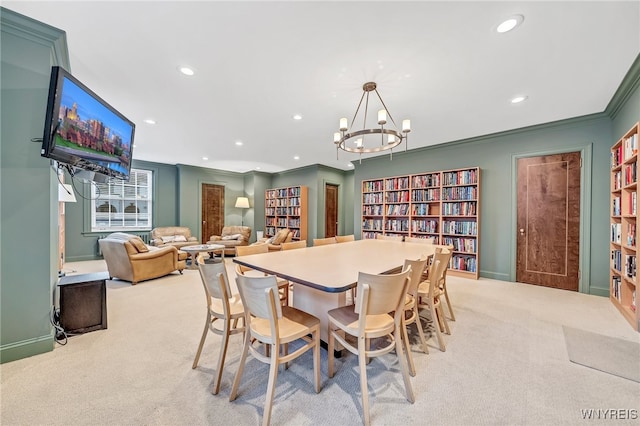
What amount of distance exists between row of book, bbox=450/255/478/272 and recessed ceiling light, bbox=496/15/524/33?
3.76 metres

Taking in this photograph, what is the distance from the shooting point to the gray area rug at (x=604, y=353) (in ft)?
6.35

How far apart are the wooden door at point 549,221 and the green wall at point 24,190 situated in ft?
20.1

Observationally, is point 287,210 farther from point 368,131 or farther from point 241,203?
point 368,131

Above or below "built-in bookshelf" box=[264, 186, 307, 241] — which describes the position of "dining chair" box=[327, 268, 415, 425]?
below

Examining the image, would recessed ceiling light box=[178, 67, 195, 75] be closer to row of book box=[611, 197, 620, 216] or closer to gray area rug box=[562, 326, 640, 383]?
gray area rug box=[562, 326, 640, 383]

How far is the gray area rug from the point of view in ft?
6.35

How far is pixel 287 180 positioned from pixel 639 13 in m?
7.37

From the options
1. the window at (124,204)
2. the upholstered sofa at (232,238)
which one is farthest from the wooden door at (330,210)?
the window at (124,204)

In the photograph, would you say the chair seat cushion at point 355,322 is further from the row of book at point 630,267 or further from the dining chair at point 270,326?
the row of book at point 630,267

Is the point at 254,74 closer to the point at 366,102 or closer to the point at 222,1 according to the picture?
the point at 222,1

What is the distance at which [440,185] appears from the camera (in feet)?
16.4

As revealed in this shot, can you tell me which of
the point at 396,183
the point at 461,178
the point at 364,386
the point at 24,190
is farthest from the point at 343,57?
the point at 396,183

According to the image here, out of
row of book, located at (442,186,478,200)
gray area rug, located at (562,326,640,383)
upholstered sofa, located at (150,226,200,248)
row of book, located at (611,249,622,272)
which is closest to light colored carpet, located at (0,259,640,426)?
gray area rug, located at (562,326,640,383)

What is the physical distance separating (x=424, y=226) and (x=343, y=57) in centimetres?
398
